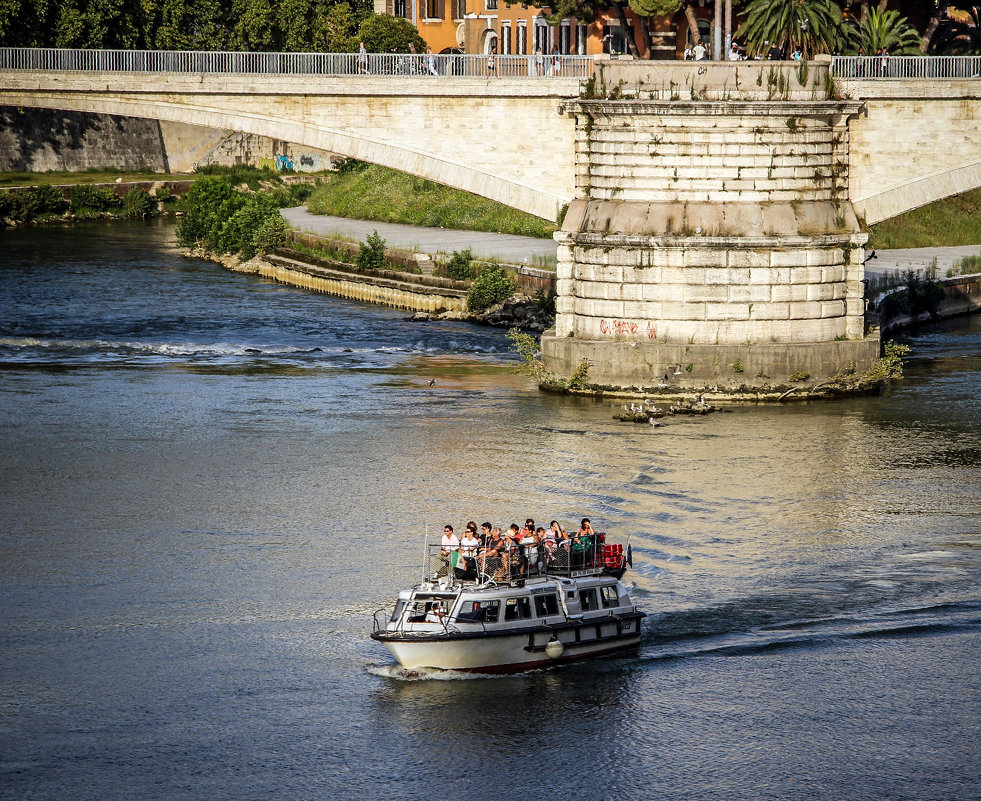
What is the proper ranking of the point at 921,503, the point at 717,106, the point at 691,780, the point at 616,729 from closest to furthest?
the point at 691,780 → the point at 616,729 → the point at 921,503 → the point at 717,106

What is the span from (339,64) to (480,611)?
35.4 metres

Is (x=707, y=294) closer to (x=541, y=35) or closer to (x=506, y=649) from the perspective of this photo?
(x=506, y=649)

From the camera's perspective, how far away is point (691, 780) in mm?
29000

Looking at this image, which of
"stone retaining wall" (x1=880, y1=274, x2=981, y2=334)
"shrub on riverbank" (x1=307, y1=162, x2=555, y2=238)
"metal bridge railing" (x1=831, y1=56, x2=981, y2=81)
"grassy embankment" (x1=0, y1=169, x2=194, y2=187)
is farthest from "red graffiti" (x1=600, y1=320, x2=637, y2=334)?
"grassy embankment" (x1=0, y1=169, x2=194, y2=187)

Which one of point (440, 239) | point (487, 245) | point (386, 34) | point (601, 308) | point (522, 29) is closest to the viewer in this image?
point (601, 308)

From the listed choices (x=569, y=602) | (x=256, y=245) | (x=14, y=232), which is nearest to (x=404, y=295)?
(x=256, y=245)

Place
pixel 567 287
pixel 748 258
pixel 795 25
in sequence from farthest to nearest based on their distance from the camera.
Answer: pixel 795 25
pixel 567 287
pixel 748 258

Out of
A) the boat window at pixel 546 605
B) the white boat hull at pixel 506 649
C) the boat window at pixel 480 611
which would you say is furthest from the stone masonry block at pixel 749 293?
the boat window at pixel 480 611

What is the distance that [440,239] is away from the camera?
94312 millimetres

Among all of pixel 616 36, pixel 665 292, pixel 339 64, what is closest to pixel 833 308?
pixel 665 292

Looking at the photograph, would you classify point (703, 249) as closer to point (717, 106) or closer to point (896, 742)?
point (717, 106)

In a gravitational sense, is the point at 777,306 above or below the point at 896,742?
above

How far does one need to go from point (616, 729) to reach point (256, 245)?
229 feet

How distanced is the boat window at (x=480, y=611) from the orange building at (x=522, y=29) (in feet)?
145
